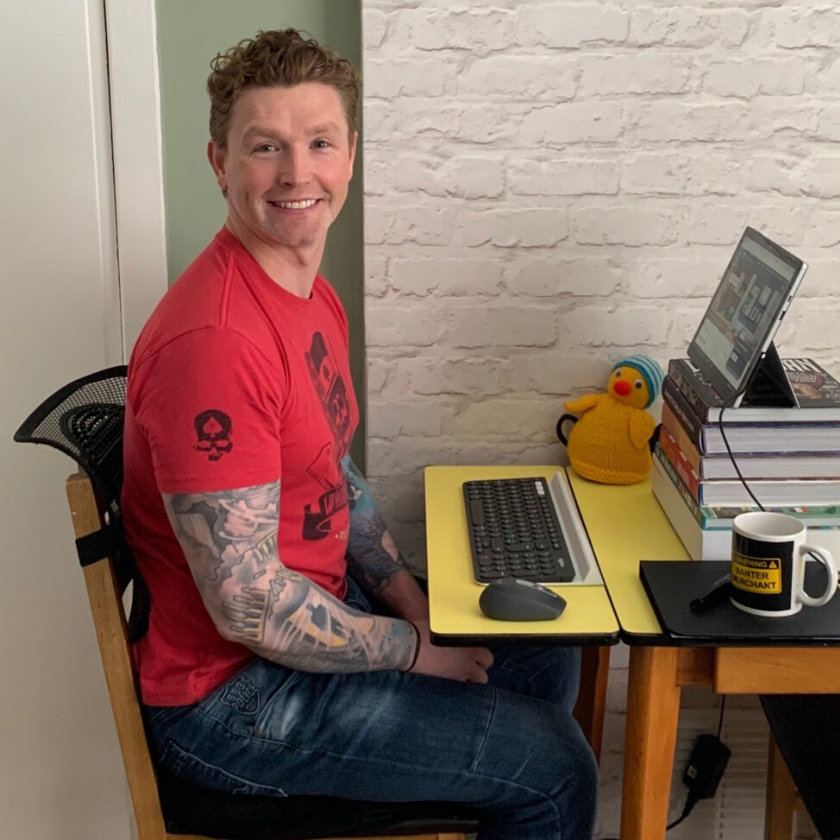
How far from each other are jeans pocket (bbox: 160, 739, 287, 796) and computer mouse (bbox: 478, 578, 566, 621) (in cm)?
38

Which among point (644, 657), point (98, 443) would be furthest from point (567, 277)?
point (98, 443)

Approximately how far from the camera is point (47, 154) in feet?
6.40

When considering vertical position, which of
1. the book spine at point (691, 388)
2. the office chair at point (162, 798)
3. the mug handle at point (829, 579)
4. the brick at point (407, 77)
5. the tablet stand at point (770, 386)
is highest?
the brick at point (407, 77)

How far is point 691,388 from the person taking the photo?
1.72 m

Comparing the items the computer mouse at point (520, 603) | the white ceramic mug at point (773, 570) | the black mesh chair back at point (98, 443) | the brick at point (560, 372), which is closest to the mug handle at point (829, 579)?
the white ceramic mug at point (773, 570)

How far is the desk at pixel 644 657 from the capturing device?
142cm

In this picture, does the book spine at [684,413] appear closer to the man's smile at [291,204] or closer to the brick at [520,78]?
the brick at [520,78]

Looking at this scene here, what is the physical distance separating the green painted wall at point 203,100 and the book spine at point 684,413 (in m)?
0.58

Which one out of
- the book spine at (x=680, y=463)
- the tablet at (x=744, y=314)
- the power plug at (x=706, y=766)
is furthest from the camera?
the power plug at (x=706, y=766)

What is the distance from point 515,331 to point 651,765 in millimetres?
816

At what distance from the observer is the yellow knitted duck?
194cm

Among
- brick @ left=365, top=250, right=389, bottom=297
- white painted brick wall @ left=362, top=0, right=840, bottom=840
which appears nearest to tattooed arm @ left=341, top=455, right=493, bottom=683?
white painted brick wall @ left=362, top=0, right=840, bottom=840

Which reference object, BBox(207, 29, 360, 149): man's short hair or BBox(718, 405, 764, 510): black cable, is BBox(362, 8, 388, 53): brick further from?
BBox(718, 405, 764, 510): black cable

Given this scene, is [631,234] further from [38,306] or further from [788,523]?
[38,306]
